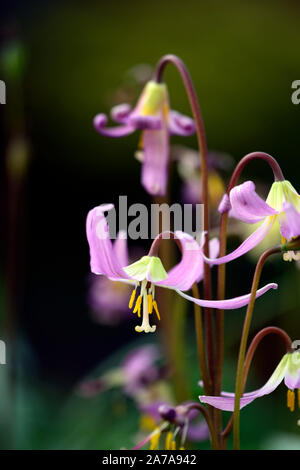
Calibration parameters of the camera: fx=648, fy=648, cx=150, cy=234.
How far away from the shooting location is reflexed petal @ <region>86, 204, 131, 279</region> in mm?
792

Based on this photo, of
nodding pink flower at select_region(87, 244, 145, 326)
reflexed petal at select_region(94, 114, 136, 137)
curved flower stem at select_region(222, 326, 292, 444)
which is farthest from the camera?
nodding pink flower at select_region(87, 244, 145, 326)

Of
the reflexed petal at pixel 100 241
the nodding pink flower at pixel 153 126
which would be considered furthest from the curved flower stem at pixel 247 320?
the nodding pink flower at pixel 153 126

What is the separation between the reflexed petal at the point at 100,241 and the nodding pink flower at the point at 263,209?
122mm

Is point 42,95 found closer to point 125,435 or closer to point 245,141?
point 245,141

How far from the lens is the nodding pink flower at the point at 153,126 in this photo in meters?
1.08

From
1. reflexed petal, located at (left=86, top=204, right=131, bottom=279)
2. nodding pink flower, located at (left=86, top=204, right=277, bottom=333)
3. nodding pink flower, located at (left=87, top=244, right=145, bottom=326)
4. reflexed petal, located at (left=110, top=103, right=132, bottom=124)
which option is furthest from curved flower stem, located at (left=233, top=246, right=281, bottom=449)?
nodding pink flower, located at (left=87, top=244, right=145, bottom=326)

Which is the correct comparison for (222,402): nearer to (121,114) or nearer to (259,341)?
(259,341)

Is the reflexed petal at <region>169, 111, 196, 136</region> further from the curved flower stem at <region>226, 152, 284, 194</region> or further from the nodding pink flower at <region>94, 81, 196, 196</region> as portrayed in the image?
the curved flower stem at <region>226, 152, 284, 194</region>

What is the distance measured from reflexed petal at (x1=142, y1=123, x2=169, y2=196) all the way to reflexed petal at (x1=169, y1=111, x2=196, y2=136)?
0.05ft

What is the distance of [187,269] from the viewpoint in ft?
2.68

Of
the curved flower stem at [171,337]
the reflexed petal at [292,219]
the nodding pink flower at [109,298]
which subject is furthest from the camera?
the nodding pink flower at [109,298]

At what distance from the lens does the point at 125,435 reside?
5.69 ft

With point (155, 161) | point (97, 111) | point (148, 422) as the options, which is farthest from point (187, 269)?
point (97, 111)

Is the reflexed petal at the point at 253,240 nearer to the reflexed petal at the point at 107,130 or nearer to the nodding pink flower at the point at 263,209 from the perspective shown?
the nodding pink flower at the point at 263,209
